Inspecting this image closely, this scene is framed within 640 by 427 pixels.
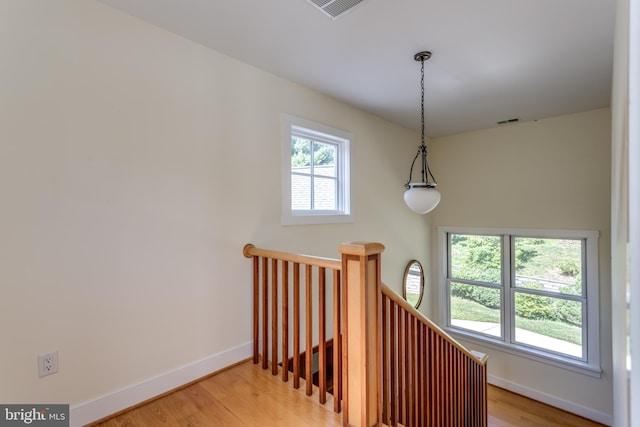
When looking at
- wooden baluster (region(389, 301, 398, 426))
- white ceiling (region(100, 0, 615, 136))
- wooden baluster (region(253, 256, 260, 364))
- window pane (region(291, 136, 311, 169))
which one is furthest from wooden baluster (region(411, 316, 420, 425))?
white ceiling (region(100, 0, 615, 136))

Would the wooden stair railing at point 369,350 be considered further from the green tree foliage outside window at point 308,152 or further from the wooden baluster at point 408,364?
the green tree foliage outside window at point 308,152

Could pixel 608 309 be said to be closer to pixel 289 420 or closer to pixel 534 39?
pixel 534 39

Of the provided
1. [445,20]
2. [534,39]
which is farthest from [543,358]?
[445,20]

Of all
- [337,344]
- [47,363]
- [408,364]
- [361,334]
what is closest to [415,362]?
[408,364]

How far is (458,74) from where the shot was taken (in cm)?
259

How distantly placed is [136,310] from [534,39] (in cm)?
318

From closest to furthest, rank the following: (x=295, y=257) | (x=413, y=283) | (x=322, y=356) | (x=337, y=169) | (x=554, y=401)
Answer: (x=322, y=356)
(x=295, y=257)
(x=337, y=169)
(x=554, y=401)
(x=413, y=283)

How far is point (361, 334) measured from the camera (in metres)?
1.47

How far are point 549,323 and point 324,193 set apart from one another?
349cm

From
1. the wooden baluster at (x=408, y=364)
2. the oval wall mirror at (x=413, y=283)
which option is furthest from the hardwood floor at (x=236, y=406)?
the oval wall mirror at (x=413, y=283)

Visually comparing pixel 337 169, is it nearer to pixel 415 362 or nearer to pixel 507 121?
pixel 415 362

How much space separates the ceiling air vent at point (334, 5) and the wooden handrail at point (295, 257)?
1.48 m

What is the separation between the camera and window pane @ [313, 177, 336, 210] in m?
2.99

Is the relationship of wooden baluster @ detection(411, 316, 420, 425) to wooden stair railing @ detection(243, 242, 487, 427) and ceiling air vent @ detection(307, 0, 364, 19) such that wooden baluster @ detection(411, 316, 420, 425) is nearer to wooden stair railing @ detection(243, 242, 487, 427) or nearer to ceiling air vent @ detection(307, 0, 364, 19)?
wooden stair railing @ detection(243, 242, 487, 427)
